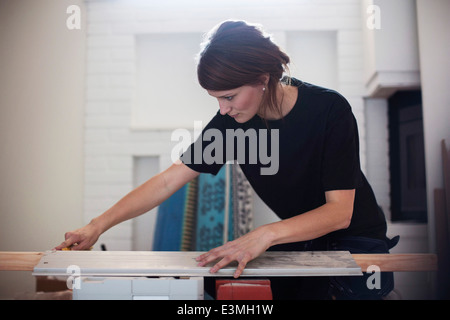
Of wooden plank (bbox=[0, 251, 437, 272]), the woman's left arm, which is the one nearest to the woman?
the woman's left arm

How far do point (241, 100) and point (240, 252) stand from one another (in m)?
0.39

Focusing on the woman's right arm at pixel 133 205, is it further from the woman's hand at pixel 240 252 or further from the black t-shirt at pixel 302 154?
the woman's hand at pixel 240 252

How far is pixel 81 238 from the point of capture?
3.55 ft

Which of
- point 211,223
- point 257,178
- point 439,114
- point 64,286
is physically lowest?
point 64,286

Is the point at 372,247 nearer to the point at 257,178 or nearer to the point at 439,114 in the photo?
the point at 257,178

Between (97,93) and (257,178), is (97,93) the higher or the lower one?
the higher one

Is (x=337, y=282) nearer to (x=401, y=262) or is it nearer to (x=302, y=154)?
(x=401, y=262)

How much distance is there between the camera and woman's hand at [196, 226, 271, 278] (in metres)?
0.79

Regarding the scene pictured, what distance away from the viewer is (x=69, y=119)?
2494 millimetres

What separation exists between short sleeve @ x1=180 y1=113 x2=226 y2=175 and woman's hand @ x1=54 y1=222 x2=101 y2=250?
12.1 inches

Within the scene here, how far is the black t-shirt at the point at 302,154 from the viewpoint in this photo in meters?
1.04

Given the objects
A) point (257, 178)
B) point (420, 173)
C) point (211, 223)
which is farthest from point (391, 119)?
point (257, 178)

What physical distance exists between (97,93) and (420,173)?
74.8 inches

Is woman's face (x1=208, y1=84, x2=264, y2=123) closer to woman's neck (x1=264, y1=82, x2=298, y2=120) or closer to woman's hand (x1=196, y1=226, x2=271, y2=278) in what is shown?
woman's neck (x1=264, y1=82, x2=298, y2=120)
